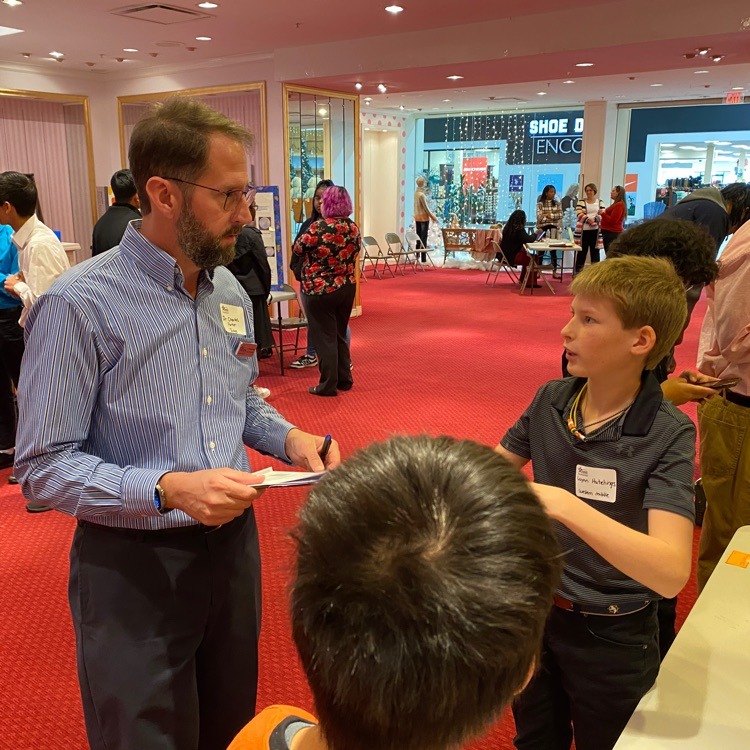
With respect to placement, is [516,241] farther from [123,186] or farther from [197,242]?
[197,242]

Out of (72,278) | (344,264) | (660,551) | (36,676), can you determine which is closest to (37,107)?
(344,264)

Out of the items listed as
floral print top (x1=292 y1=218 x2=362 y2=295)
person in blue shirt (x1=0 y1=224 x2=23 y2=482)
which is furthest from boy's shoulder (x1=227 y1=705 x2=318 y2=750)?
floral print top (x1=292 y1=218 x2=362 y2=295)

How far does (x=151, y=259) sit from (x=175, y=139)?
0.79 feet

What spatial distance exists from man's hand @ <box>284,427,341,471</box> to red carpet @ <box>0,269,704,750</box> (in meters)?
0.21

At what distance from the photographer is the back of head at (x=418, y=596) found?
61 cm

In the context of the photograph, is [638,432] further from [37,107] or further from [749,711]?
[37,107]

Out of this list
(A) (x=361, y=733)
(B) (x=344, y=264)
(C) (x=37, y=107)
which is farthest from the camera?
(C) (x=37, y=107)

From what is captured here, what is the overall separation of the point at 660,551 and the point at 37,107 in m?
11.3

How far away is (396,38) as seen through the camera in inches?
293

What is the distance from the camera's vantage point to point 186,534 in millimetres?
1393

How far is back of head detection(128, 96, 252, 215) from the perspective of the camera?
139cm

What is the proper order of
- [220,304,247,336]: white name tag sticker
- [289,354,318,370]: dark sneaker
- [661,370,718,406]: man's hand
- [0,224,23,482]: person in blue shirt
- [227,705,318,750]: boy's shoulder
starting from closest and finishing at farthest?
[227,705,318,750]: boy's shoulder < [220,304,247,336]: white name tag sticker < [661,370,718,406]: man's hand < [0,224,23,482]: person in blue shirt < [289,354,318,370]: dark sneaker

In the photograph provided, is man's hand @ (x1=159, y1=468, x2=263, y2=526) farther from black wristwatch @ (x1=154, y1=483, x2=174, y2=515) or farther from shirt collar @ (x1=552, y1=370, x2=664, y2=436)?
shirt collar @ (x1=552, y1=370, x2=664, y2=436)

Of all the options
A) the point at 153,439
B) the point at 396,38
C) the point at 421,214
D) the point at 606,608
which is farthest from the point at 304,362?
the point at 421,214
